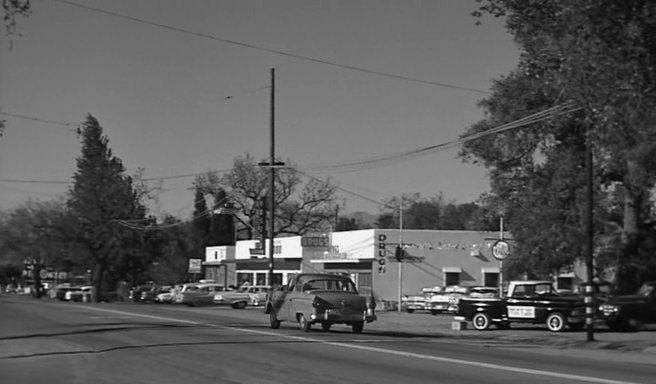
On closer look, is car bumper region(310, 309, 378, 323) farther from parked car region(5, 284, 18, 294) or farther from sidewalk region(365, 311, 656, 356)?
parked car region(5, 284, 18, 294)

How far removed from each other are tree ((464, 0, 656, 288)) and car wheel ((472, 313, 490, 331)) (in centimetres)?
700

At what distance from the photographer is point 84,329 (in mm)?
29312

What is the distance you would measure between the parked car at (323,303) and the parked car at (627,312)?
357 inches

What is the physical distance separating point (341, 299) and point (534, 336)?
6.98 meters

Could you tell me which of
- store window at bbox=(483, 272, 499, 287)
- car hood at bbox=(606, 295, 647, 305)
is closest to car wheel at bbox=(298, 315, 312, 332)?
car hood at bbox=(606, 295, 647, 305)

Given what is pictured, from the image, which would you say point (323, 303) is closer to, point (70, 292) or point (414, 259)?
point (414, 259)

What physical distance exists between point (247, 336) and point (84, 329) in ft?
19.9

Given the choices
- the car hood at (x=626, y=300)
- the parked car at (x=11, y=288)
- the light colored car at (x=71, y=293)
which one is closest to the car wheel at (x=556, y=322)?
the car hood at (x=626, y=300)

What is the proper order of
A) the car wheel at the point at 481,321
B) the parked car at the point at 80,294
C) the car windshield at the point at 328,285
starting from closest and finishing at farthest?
the car windshield at the point at 328,285 → the car wheel at the point at 481,321 → the parked car at the point at 80,294

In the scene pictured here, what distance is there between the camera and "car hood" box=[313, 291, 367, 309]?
28.4m

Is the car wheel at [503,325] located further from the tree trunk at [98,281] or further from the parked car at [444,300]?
the tree trunk at [98,281]

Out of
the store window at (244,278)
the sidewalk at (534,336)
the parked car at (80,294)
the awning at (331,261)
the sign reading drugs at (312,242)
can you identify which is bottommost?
the sidewalk at (534,336)

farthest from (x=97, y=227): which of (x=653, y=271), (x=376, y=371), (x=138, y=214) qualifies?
(x=376, y=371)

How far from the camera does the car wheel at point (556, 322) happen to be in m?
33.0
